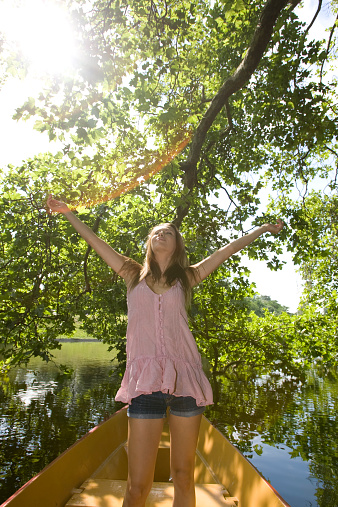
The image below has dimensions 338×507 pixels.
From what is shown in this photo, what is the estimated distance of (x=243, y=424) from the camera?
11.5 m

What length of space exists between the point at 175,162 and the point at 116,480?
4219mm

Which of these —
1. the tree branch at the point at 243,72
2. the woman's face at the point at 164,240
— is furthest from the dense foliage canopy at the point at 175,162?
the woman's face at the point at 164,240

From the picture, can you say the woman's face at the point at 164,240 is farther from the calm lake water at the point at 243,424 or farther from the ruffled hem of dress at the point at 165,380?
the calm lake water at the point at 243,424

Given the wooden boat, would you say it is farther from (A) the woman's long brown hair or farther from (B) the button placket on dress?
(A) the woman's long brown hair

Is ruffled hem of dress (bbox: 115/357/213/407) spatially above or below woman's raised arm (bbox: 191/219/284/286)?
below

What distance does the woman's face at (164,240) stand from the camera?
2562 mm

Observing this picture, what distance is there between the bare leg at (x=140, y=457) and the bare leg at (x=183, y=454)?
120mm

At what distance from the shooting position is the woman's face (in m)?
2.56

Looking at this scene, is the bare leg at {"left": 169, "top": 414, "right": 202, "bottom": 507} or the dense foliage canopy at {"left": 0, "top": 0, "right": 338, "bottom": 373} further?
A: the dense foliage canopy at {"left": 0, "top": 0, "right": 338, "bottom": 373}

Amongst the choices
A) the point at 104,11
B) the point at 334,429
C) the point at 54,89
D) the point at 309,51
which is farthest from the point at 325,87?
the point at 334,429

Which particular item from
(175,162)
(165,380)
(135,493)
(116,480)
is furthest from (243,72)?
(116,480)

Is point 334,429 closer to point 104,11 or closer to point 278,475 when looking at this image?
point 278,475

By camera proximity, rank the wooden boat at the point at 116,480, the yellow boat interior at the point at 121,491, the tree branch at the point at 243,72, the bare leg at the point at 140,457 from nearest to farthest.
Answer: the bare leg at the point at 140,457 < the wooden boat at the point at 116,480 < the yellow boat interior at the point at 121,491 < the tree branch at the point at 243,72

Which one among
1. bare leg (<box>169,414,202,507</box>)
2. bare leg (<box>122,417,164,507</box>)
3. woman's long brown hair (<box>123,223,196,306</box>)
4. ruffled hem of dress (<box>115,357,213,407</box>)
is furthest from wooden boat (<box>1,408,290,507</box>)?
woman's long brown hair (<box>123,223,196,306</box>)
